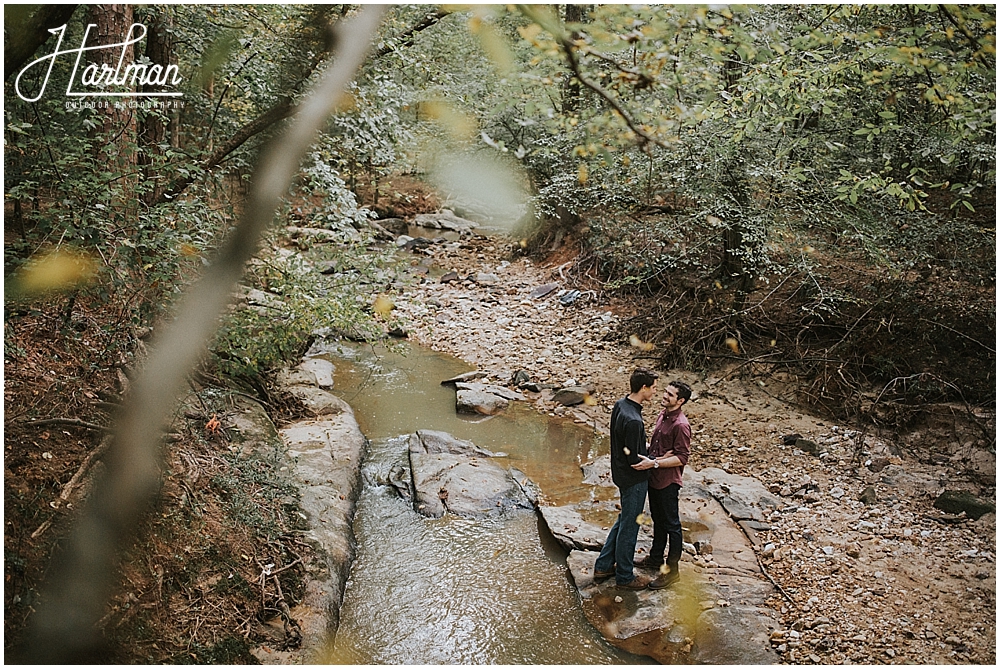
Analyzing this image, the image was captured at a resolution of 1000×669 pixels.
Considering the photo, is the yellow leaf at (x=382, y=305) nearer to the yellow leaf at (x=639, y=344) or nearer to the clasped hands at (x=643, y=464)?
the clasped hands at (x=643, y=464)

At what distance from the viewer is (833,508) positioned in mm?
5352

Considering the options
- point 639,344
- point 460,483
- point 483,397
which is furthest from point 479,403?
point 639,344

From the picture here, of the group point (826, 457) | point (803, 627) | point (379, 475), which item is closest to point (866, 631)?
point (803, 627)

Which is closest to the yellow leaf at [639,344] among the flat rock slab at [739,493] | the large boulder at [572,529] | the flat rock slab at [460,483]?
the flat rock slab at [739,493]

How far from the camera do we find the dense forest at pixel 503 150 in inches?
135

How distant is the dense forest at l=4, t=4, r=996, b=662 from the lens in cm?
343

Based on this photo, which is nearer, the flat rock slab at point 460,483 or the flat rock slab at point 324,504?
the flat rock slab at point 324,504

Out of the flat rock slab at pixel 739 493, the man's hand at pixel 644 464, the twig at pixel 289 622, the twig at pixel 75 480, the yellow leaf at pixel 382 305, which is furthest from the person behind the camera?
the yellow leaf at pixel 382 305

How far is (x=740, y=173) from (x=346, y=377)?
524 cm

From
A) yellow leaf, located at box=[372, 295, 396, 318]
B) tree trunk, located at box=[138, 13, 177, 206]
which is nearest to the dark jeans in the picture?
yellow leaf, located at box=[372, 295, 396, 318]

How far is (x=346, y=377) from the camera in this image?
28.2 feet

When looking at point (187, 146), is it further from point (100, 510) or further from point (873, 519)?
point (873, 519)

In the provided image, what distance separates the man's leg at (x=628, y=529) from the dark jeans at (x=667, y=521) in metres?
0.14

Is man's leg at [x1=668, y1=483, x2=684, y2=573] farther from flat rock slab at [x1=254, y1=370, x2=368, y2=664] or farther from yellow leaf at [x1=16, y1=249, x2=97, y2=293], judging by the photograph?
yellow leaf at [x1=16, y1=249, x2=97, y2=293]
